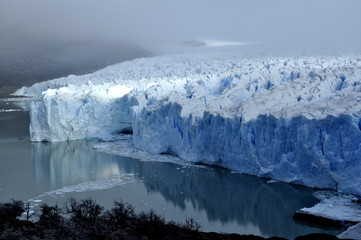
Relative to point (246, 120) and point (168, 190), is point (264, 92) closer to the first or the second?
point (246, 120)

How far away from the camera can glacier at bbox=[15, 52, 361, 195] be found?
974 centimetres

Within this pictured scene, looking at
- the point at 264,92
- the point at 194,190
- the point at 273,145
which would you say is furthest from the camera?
the point at 264,92

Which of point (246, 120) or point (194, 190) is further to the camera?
point (246, 120)

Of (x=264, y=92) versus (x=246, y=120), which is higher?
(x=264, y=92)

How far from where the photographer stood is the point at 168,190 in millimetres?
10641

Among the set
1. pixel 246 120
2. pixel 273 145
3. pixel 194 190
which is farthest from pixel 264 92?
pixel 194 190

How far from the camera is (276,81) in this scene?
14.5 m

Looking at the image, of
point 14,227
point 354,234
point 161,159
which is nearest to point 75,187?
point 161,159

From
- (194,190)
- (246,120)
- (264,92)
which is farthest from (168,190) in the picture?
(264,92)

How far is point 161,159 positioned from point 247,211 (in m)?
4.60

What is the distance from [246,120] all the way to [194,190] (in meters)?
2.14

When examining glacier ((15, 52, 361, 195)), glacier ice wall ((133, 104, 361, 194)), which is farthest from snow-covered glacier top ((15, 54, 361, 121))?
glacier ice wall ((133, 104, 361, 194))

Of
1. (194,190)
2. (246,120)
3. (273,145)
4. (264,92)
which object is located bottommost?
(194,190)

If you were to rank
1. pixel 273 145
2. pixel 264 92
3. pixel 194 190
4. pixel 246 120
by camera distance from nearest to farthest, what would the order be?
pixel 194 190 → pixel 273 145 → pixel 246 120 → pixel 264 92
